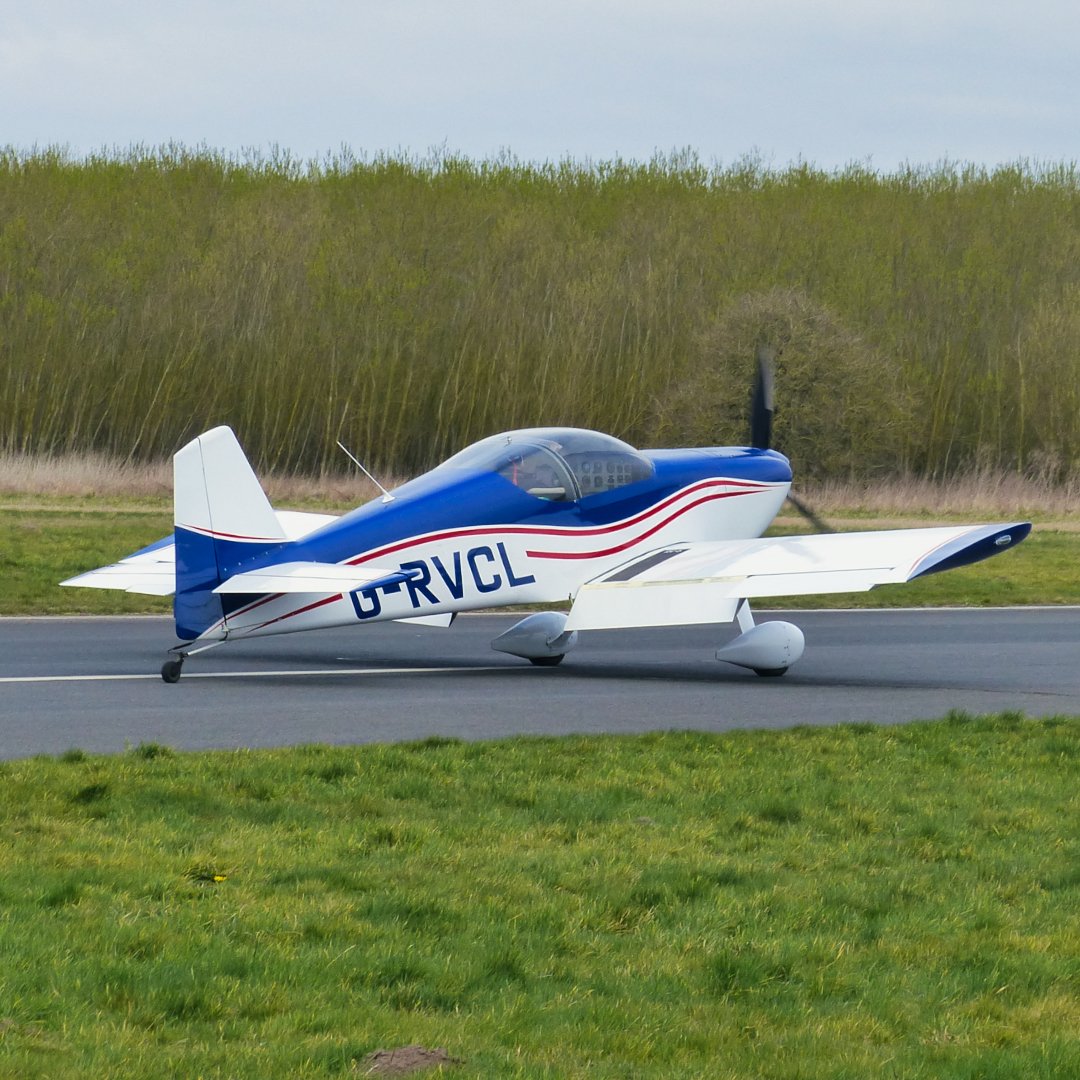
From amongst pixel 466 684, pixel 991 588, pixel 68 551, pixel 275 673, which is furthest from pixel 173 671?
pixel 991 588

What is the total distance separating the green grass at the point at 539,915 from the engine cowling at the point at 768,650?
4342mm

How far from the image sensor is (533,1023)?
191 inches

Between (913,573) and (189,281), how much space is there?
3106 centimetres

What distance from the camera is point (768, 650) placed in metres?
13.6

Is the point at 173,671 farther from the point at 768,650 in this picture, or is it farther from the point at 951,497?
the point at 951,497

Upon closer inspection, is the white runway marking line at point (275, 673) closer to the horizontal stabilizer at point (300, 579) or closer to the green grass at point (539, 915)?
the horizontal stabilizer at point (300, 579)

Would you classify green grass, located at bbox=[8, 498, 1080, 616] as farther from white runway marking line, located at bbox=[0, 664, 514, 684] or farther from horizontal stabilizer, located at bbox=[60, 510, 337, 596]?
white runway marking line, located at bbox=[0, 664, 514, 684]

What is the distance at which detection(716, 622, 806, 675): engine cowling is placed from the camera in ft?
44.6

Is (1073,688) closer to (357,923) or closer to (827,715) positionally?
(827,715)

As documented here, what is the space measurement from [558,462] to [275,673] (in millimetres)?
2973

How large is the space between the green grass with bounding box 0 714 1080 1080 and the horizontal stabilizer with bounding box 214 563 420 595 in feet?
9.53

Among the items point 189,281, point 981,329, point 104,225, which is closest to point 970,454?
point 981,329

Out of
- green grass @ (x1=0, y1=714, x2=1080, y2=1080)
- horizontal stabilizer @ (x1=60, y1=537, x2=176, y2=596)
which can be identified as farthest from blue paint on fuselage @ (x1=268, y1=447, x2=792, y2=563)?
green grass @ (x1=0, y1=714, x2=1080, y2=1080)

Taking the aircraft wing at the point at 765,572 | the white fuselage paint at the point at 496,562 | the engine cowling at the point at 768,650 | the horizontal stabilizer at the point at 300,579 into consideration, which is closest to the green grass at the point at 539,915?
the horizontal stabilizer at the point at 300,579
